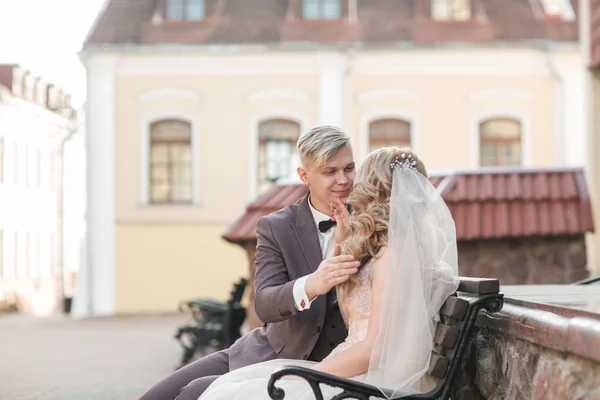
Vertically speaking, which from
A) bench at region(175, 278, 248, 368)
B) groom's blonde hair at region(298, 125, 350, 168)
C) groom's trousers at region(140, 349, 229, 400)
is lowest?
bench at region(175, 278, 248, 368)

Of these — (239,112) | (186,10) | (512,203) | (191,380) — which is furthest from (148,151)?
(191,380)

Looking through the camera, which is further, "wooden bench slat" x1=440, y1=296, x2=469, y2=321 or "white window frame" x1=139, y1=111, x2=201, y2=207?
"white window frame" x1=139, y1=111, x2=201, y2=207

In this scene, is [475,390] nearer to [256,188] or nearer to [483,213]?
[483,213]

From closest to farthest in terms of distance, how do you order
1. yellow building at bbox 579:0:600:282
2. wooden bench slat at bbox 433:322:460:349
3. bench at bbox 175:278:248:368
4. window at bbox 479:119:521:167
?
wooden bench slat at bbox 433:322:460:349, yellow building at bbox 579:0:600:282, bench at bbox 175:278:248:368, window at bbox 479:119:521:167

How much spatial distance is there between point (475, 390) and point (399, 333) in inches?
15.2

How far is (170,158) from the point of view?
23.4m

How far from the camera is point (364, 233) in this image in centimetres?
374

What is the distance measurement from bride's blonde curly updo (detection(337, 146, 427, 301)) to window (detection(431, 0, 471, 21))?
20377 millimetres

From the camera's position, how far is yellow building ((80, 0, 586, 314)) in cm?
2291

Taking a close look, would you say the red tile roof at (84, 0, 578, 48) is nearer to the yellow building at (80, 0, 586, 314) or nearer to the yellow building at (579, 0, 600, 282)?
the yellow building at (80, 0, 586, 314)

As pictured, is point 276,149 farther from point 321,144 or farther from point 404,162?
point 404,162

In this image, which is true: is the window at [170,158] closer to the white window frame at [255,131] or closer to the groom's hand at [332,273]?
the white window frame at [255,131]

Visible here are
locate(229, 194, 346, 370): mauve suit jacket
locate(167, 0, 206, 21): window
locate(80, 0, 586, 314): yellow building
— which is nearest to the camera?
locate(229, 194, 346, 370): mauve suit jacket

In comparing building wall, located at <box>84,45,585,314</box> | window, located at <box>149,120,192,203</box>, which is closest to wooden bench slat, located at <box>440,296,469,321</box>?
building wall, located at <box>84,45,585,314</box>
